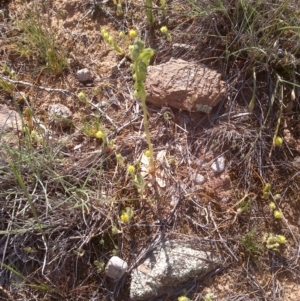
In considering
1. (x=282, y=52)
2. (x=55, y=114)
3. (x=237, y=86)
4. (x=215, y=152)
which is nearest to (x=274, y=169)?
(x=215, y=152)

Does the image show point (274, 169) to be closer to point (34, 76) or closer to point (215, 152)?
point (215, 152)

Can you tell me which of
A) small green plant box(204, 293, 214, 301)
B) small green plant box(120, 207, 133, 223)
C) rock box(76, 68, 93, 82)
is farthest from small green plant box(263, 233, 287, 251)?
rock box(76, 68, 93, 82)

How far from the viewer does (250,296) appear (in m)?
1.75

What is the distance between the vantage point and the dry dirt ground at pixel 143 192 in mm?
1792

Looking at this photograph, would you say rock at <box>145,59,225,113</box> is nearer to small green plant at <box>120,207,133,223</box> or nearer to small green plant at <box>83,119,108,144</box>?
small green plant at <box>83,119,108,144</box>

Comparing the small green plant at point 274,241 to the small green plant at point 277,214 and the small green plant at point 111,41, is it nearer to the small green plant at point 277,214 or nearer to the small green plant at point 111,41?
the small green plant at point 277,214

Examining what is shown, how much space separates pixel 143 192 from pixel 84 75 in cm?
68

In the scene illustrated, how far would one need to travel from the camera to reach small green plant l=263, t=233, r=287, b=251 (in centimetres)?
178

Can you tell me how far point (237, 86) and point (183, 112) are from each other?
0.96ft

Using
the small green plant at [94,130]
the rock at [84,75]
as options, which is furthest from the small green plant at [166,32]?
the small green plant at [94,130]

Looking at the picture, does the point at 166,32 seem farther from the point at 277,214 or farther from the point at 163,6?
the point at 277,214

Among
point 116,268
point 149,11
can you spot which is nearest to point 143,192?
point 116,268

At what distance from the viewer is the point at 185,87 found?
1958mm

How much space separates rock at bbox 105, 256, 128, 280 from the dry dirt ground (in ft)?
0.11
